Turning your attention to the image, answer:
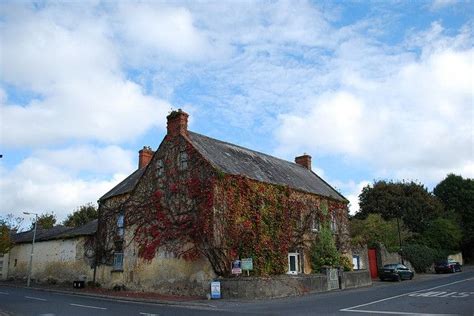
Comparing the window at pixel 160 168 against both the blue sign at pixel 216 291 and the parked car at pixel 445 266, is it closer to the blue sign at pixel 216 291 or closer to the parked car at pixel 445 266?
the blue sign at pixel 216 291

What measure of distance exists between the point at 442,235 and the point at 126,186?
39227 mm

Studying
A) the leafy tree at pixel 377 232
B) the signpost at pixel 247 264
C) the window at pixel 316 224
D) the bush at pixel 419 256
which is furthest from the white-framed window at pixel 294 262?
the bush at pixel 419 256

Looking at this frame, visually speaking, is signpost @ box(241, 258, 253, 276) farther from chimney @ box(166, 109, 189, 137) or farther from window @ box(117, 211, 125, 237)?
window @ box(117, 211, 125, 237)

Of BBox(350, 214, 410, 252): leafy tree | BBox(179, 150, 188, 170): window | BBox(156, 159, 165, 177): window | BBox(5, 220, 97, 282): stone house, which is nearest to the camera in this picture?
BBox(179, 150, 188, 170): window

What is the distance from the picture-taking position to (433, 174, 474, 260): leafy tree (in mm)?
58688

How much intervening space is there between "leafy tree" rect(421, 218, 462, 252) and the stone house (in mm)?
39572

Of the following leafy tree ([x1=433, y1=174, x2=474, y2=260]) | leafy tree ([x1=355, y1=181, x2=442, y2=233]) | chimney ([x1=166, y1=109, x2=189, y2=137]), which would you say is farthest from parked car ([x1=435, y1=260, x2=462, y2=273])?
chimney ([x1=166, y1=109, x2=189, y2=137])

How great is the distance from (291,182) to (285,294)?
1007 centimetres

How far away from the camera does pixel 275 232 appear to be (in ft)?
81.3

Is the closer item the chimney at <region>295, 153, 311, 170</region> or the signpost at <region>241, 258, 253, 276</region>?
the signpost at <region>241, 258, 253, 276</region>

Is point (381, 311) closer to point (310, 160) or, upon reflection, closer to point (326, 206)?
point (326, 206)

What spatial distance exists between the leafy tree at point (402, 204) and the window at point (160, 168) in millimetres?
36030

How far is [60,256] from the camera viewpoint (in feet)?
108

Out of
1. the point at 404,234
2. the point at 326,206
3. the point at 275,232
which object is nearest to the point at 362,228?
the point at 404,234
